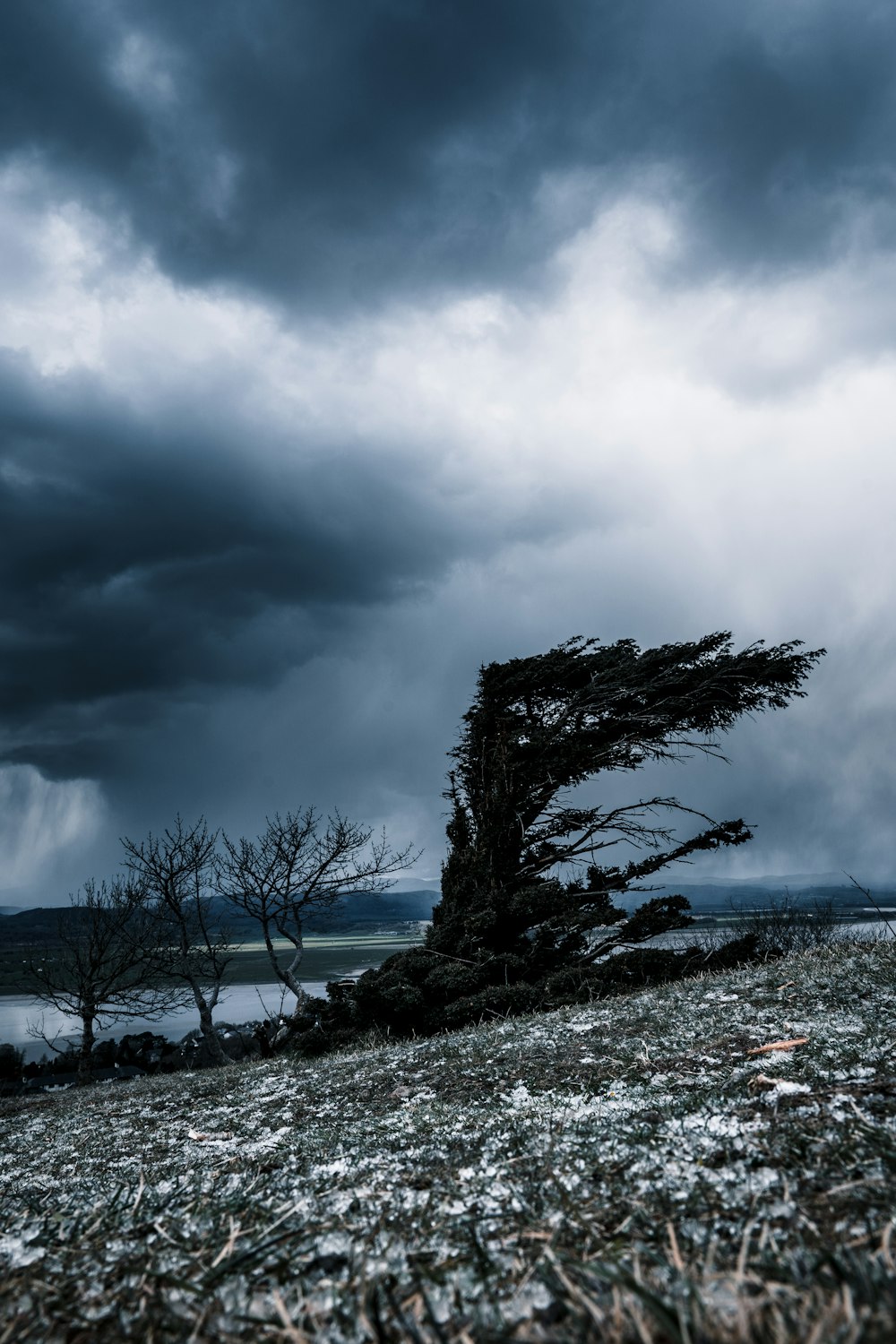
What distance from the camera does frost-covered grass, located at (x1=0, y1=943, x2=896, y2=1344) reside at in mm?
1401

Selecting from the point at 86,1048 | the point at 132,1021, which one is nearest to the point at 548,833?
the point at 86,1048

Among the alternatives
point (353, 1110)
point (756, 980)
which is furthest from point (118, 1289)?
point (756, 980)

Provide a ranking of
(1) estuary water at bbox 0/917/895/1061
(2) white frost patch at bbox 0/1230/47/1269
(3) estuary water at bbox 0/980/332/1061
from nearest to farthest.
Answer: (2) white frost patch at bbox 0/1230/47/1269 < (3) estuary water at bbox 0/980/332/1061 < (1) estuary water at bbox 0/917/895/1061

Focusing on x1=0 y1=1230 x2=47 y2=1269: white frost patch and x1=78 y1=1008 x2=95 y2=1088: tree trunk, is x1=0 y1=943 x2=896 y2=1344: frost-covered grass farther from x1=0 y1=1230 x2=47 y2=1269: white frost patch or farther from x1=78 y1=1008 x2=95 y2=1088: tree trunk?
x1=78 y1=1008 x2=95 y2=1088: tree trunk

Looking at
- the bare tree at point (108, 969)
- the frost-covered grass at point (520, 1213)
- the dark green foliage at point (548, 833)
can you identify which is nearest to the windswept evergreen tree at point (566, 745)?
the dark green foliage at point (548, 833)

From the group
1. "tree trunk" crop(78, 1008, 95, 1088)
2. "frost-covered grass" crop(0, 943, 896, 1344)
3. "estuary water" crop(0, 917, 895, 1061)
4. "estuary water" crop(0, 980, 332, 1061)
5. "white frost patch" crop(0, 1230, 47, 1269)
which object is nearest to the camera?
"frost-covered grass" crop(0, 943, 896, 1344)

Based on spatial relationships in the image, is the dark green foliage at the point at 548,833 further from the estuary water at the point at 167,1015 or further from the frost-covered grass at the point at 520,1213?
the estuary water at the point at 167,1015

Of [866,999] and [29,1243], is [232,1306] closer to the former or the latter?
[29,1243]

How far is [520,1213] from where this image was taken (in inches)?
80.2

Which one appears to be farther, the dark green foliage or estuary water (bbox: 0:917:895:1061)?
estuary water (bbox: 0:917:895:1061)

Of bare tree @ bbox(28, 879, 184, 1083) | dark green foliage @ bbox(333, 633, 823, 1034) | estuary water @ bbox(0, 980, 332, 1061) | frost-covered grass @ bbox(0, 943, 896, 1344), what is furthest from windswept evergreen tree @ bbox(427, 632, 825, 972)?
estuary water @ bbox(0, 980, 332, 1061)

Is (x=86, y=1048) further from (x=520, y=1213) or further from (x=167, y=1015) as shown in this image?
(x=167, y=1015)

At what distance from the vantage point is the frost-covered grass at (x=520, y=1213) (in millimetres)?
1401

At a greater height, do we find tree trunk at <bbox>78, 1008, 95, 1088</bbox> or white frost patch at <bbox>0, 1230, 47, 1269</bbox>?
white frost patch at <bbox>0, 1230, 47, 1269</bbox>
